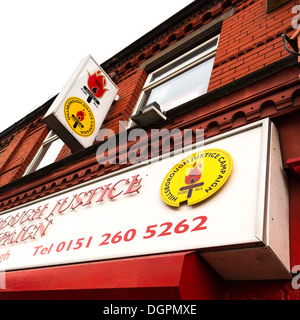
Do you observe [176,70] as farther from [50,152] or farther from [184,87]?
[50,152]

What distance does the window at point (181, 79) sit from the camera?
5051 mm

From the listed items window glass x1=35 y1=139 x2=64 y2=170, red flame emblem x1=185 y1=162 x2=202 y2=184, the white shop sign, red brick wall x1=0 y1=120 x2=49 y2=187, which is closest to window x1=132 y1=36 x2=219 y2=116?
the white shop sign

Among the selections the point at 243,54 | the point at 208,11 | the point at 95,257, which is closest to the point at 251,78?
the point at 243,54

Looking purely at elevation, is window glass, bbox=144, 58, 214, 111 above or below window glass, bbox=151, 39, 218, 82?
below

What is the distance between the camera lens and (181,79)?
5547 millimetres

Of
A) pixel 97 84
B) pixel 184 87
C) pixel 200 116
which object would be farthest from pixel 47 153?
pixel 200 116

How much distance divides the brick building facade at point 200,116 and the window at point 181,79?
0.66ft

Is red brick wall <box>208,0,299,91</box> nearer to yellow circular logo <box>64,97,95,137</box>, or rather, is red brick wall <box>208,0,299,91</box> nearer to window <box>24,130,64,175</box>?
yellow circular logo <box>64,97,95,137</box>

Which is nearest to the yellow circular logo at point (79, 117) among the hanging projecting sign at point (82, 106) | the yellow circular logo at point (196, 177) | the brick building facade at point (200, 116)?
the hanging projecting sign at point (82, 106)

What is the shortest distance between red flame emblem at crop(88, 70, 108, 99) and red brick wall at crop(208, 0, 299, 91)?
2.43 metres

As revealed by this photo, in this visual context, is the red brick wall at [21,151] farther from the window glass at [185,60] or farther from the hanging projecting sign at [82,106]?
the window glass at [185,60]

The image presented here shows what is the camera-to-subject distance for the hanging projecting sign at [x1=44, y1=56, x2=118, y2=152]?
4566mm
